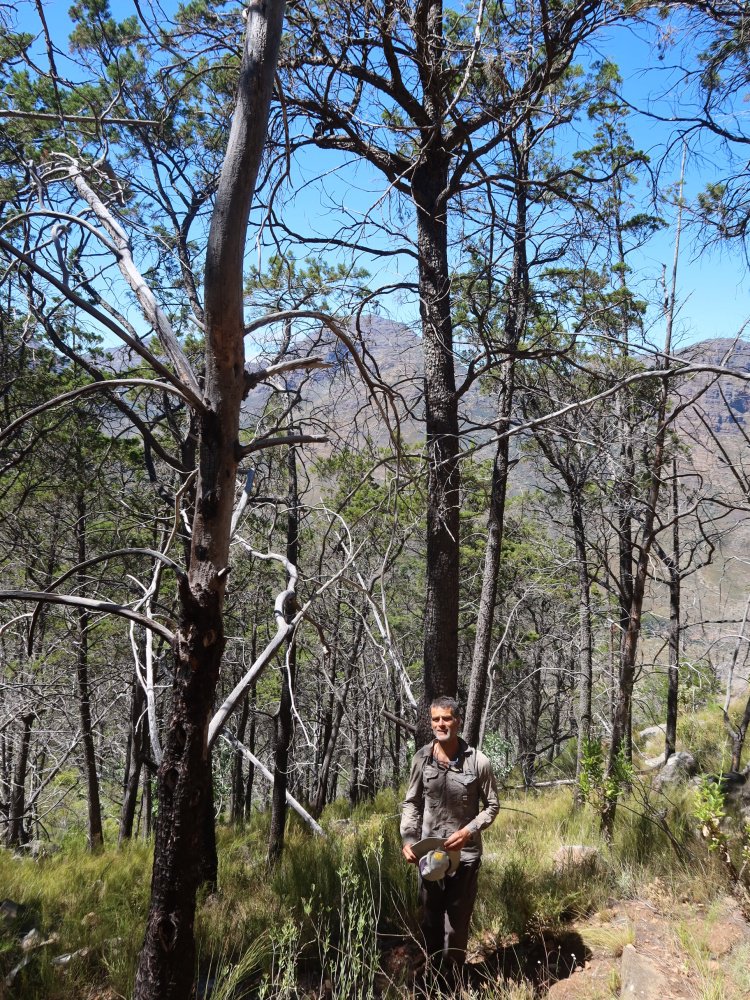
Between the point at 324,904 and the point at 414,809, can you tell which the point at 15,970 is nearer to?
the point at 324,904

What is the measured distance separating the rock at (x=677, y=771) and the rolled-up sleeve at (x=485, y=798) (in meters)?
7.23

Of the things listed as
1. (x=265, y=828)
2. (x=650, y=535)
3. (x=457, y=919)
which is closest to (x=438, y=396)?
(x=650, y=535)

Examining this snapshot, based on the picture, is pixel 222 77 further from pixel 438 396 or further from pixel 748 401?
pixel 748 401

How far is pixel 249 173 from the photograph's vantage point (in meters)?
2.49

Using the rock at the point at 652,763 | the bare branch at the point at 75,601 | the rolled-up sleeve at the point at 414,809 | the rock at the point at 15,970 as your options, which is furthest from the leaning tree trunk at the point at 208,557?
the rock at the point at 652,763

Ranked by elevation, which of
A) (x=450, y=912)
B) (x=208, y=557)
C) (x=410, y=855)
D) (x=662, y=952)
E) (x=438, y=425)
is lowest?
(x=662, y=952)

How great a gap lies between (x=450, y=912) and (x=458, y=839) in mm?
469

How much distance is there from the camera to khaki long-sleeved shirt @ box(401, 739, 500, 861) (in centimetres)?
368

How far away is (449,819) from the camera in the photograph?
3691 mm

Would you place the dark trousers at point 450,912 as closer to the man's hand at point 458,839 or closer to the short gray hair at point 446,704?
the man's hand at point 458,839

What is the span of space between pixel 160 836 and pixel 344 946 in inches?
71.1

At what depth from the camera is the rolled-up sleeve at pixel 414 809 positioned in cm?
374

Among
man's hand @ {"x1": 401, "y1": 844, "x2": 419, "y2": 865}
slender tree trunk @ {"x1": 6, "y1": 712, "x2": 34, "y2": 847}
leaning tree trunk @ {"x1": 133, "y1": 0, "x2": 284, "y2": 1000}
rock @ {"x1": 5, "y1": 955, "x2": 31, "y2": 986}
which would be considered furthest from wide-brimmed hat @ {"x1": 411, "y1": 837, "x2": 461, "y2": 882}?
slender tree trunk @ {"x1": 6, "y1": 712, "x2": 34, "y2": 847}

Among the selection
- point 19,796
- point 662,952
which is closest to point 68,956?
point 662,952
